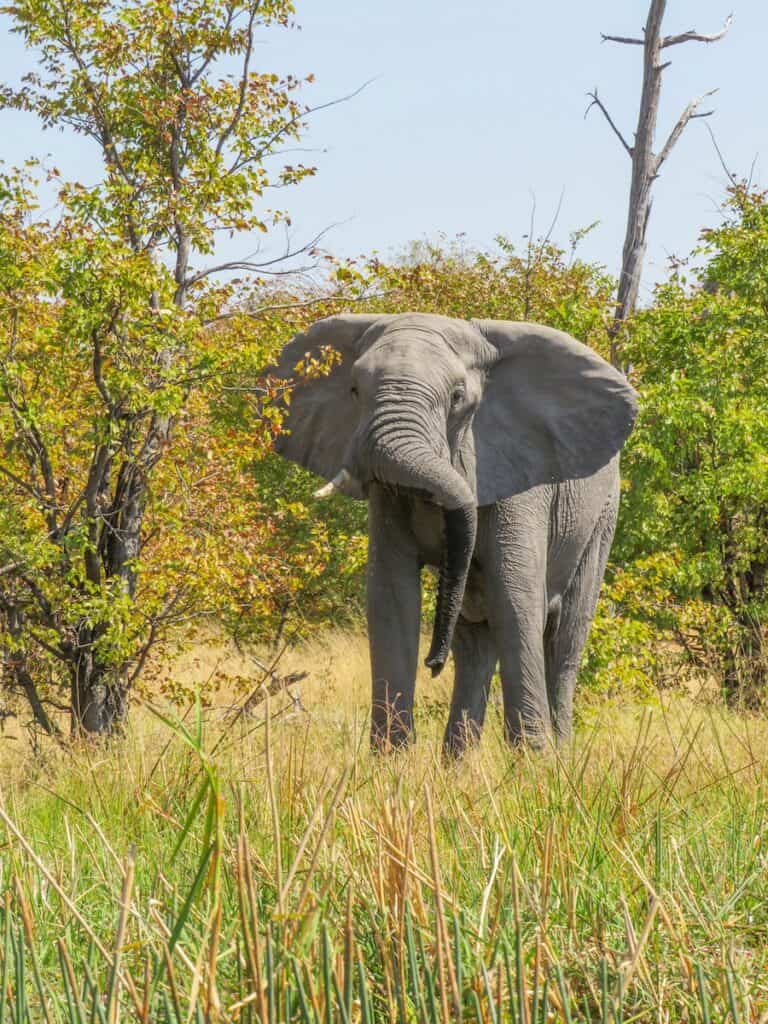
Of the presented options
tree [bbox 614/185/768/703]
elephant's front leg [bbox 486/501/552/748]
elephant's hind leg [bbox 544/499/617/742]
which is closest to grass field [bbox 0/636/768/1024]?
elephant's front leg [bbox 486/501/552/748]

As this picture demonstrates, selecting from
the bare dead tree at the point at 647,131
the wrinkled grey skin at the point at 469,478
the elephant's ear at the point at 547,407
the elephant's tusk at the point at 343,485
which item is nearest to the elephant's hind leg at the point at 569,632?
the wrinkled grey skin at the point at 469,478

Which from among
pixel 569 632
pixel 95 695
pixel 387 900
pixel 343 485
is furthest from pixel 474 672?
pixel 387 900

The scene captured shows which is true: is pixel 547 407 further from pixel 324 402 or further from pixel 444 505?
pixel 444 505

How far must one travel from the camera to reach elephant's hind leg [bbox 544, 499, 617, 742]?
7340mm

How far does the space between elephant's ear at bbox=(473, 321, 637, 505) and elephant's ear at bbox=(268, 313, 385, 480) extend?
0.63 m

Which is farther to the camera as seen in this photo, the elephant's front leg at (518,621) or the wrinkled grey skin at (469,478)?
the elephant's front leg at (518,621)

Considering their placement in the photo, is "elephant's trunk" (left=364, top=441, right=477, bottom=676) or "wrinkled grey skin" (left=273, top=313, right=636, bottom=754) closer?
"elephant's trunk" (left=364, top=441, right=477, bottom=676)

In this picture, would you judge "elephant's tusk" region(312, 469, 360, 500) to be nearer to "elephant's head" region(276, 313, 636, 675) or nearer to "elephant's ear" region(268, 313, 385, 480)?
"elephant's head" region(276, 313, 636, 675)

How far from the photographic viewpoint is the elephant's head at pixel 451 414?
559 cm

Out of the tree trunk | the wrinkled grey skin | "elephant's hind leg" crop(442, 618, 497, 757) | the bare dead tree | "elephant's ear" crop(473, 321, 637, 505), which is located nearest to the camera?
the wrinkled grey skin

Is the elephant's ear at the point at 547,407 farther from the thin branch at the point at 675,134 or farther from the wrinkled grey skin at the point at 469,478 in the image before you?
the thin branch at the point at 675,134

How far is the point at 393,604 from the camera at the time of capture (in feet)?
19.7

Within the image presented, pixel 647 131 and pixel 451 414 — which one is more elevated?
pixel 647 131

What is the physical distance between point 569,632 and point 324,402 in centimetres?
193
